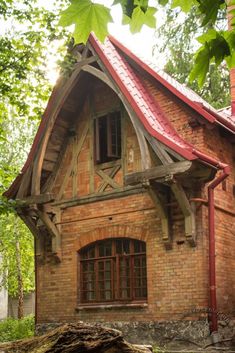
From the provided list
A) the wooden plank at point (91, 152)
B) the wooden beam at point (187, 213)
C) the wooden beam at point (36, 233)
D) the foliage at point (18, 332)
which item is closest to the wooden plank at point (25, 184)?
the wooden beam at point (36, 233)

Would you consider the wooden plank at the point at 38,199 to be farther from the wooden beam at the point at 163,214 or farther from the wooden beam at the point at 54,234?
the wooden beam at the point at 163,214

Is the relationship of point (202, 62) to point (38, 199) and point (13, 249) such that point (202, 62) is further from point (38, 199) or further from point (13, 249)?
point (13, 249)

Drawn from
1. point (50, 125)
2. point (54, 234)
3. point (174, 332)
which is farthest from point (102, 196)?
point (174, 332)

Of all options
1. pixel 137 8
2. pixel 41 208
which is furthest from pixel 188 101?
pixel 137 8

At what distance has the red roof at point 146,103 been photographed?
11.0 m

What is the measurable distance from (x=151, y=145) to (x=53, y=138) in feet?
12.6

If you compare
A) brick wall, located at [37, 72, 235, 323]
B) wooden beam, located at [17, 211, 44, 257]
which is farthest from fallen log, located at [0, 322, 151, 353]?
wooden beam, located at [17, 211, 44, 257]

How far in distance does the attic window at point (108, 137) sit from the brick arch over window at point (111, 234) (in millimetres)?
1759

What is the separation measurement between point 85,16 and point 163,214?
956 centimetres

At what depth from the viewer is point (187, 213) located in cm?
1127

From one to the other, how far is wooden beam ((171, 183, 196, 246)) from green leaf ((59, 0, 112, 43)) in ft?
29.2

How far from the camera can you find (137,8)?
94.0 inches

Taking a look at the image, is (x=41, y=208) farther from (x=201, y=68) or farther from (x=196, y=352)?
(x=201, y=68)

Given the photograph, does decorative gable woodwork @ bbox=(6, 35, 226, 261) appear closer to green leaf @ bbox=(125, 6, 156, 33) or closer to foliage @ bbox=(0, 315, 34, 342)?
foliage @ bbox=(0, 315, 34, 342)
